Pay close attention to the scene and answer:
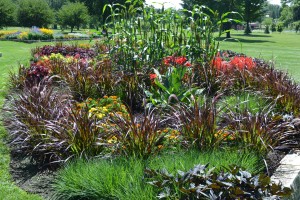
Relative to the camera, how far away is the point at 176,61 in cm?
754

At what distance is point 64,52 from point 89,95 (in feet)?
24.9

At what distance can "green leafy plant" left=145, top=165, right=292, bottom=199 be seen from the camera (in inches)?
133

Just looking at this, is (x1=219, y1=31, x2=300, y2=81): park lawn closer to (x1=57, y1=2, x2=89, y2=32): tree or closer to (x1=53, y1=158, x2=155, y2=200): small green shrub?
(x1=53, y1=158, x2=155, y2=200): small green shrub

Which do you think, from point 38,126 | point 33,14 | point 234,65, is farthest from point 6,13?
point 38,126

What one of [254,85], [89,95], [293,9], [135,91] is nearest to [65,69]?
[89,95]

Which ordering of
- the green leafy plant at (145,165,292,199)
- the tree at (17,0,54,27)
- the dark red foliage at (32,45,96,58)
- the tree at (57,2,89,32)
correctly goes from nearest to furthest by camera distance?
the green leafy plant at (145,165,292,199), the dark red foliage at (32,45,96,58), the tree at (17,0,54,27), the tree at (57,2,89,32)

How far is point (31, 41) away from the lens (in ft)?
88.0

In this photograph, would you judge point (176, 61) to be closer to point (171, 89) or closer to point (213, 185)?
point (171, 89)

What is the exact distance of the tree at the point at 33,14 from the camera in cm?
4097

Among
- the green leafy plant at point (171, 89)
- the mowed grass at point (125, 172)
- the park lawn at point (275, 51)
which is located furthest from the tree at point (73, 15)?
the mowed grass at point (125, 172)

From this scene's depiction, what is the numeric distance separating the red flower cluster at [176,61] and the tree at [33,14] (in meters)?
35.5

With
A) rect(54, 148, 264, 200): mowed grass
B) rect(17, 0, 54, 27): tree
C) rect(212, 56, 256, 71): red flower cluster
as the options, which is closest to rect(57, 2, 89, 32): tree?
rect(17, 0, 54, 27): tree

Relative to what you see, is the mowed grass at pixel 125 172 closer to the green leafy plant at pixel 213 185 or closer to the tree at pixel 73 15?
the green leafy plant at pixel 213 185

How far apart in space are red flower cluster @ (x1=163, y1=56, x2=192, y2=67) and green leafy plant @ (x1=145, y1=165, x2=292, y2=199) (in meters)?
4.02
